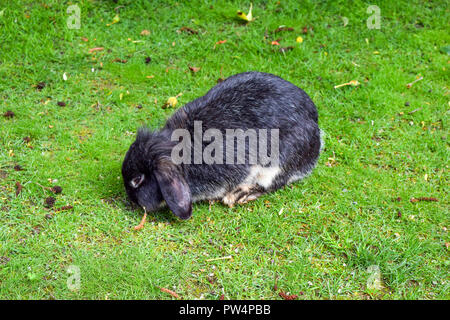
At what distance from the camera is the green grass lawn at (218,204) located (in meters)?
3.84

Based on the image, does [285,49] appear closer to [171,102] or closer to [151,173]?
[171,102]

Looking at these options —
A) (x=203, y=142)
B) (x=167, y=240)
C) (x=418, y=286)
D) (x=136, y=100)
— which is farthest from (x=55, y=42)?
(x=418, y=286)

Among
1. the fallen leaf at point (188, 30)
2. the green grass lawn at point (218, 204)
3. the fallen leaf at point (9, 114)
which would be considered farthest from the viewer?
the fallen leaf at point (188, 30)

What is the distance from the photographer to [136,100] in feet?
18.5

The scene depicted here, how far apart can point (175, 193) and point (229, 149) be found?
2.34 feet

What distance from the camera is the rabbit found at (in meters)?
4.13

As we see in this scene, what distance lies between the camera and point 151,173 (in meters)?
4.11

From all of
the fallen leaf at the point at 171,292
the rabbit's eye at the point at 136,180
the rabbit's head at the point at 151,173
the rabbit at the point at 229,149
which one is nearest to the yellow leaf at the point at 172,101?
the rabbit at the point at 229,149

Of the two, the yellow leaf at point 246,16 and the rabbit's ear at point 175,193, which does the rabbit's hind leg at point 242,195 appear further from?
the yellow leaf at point 246,16

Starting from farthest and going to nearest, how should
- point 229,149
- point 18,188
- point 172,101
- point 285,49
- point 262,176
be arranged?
point 285,49, point 172,101, point 262,176, point 18,188, point 229,149

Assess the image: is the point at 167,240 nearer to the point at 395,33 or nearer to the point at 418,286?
the point at 418,286

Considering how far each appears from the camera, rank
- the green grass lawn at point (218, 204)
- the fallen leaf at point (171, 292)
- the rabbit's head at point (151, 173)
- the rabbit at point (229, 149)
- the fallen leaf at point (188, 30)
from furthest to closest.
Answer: the fallen leaf at point (188, 30), the rabbit at point (229, 149), the rabbit's head at point (151, 173), the green grass lawn at point (218, 204), the fallen leaf at point (171, 292)

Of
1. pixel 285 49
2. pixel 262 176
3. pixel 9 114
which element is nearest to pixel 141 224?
pixel 262 176

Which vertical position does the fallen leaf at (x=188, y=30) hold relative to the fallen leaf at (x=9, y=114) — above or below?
above
